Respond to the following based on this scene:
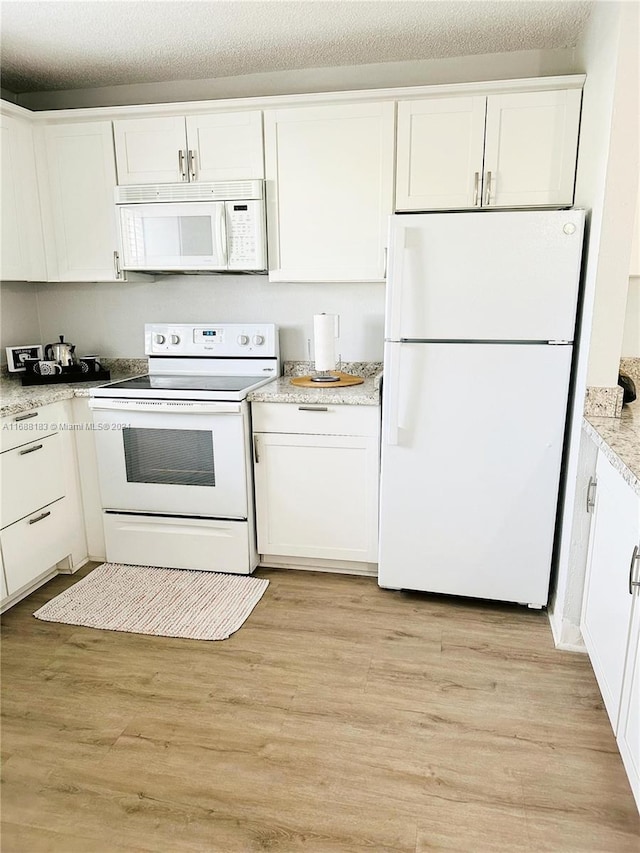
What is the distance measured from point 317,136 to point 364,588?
214 cm

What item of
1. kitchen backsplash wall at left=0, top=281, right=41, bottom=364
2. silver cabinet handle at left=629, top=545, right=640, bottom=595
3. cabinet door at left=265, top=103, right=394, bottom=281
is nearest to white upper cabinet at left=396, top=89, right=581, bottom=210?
cabinet door at left=265, top=103, right=394, bottom=281

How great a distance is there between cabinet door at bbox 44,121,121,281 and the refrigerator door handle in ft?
5.17

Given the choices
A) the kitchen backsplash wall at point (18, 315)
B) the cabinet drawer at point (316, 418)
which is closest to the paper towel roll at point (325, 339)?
the cabinet drawer at point (316, 418)

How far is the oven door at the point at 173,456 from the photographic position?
2.68 metres

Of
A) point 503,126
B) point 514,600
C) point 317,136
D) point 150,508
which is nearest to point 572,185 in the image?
point 503,126

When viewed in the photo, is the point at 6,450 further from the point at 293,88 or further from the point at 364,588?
the point at 293,88

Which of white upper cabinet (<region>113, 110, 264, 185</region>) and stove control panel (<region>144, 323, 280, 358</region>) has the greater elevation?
white upper cabinet (<region>113, 110, 264, 185</region>)

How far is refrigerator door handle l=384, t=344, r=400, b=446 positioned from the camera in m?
2.38

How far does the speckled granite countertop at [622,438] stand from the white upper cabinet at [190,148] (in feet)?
6.26

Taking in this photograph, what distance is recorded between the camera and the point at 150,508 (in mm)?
2861

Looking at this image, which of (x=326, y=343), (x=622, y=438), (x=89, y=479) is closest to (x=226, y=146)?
(x=326, y=343)

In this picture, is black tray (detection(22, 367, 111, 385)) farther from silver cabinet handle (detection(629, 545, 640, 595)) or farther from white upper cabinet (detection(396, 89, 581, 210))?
silver cabinet handle (detection(629, 545, 640, 595))

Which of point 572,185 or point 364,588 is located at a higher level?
point 572,185

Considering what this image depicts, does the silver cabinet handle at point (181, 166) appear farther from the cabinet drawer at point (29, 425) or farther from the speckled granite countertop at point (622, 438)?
the speckled granite countertop at point (622, 438)
